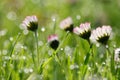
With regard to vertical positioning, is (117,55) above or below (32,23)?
below

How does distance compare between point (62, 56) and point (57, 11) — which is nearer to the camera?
point (62, 56)

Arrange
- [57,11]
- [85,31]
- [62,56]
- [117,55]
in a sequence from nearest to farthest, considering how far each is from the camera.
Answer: [117,55], [85,31], [62,56], [57,11]

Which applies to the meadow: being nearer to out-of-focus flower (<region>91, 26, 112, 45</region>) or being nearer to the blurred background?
out-of-focus flower (<region>91, 26, 112, 45</region>)

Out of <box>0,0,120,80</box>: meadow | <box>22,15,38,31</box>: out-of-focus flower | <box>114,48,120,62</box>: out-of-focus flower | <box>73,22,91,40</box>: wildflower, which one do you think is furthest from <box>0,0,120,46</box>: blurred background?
<box>114,48,120,62</box>: out-of-focus flower

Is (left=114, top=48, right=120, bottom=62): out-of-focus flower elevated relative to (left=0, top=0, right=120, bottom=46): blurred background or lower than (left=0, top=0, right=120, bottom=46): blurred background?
lower

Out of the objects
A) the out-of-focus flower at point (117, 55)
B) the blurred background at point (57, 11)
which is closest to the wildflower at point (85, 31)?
the out-of-focus flower at point (117, 55)

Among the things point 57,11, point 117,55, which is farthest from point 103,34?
point 57,11

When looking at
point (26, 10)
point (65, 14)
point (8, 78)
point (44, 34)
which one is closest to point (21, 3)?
point (26, 10)

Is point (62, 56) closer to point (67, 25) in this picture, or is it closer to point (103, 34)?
point (67, 25)

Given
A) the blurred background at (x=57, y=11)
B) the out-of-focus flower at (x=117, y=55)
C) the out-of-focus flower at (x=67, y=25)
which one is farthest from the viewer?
the blurred background at (x=57, y=11)

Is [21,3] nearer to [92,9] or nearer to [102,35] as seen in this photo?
[92,9]

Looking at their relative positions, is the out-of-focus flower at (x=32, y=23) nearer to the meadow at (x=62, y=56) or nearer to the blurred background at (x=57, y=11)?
the meadow at (x=62, y=56)
